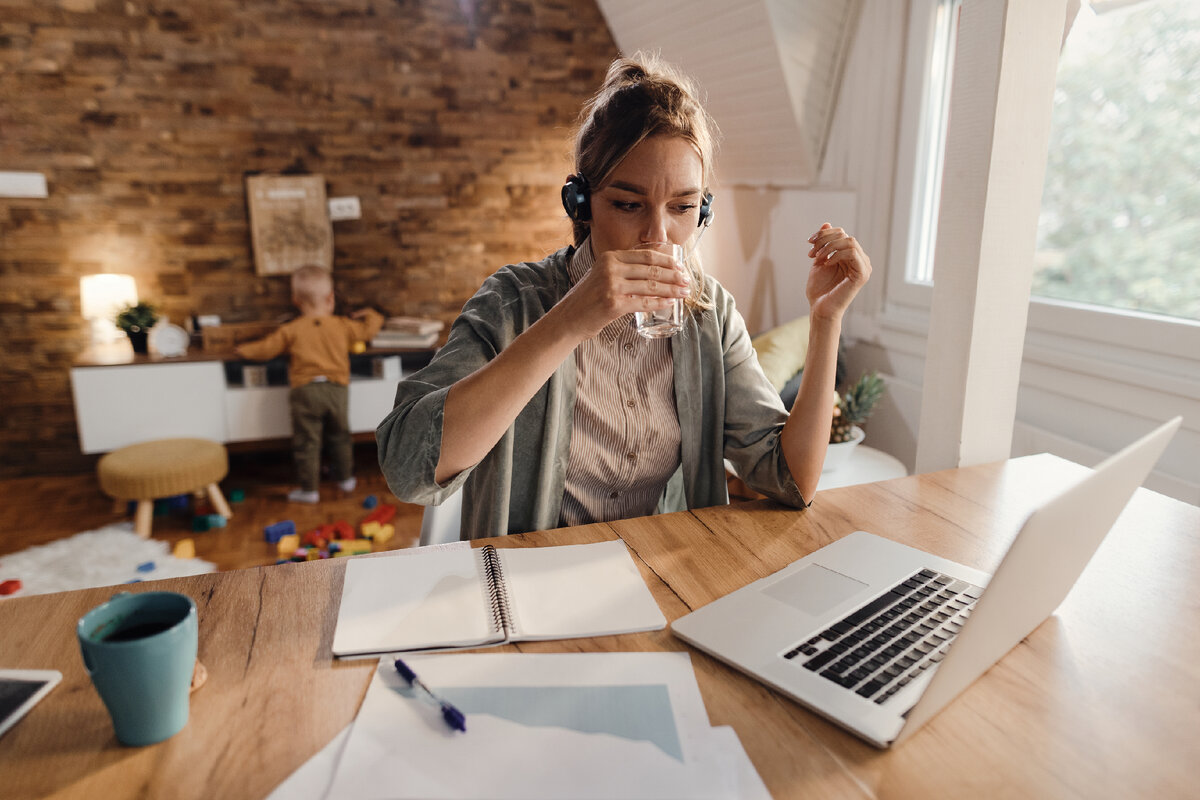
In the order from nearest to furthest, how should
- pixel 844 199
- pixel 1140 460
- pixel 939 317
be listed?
1. pixel 1140 460
2. pixel 939 317
3. pixel 844 199

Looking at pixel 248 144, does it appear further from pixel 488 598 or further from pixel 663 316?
pixel 488 598

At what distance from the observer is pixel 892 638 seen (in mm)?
812

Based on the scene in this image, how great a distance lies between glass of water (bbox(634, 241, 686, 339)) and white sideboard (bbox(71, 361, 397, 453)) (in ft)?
8.34

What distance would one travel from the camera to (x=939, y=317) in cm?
142

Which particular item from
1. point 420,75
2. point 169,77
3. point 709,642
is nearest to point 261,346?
point 169,77

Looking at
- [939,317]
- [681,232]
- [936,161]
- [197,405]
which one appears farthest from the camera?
[197,405]

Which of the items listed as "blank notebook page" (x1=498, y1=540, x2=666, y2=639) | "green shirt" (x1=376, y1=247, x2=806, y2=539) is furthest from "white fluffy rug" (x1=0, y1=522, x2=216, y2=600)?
"blank notebook page" (x1=498, y1=540, x2=666, y2=639)

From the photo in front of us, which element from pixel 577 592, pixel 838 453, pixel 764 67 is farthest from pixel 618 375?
pixel 764 67

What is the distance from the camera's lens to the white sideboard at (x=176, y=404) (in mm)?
3445

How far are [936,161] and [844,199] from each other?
0.39 metres

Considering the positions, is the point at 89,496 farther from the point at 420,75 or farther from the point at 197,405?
the point at 420,75

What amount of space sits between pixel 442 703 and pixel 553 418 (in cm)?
65

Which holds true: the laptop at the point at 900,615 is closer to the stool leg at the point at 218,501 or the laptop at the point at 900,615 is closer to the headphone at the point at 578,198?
the headphone at the point at 578,198

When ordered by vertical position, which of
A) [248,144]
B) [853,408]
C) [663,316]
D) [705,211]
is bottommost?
[853,408]
